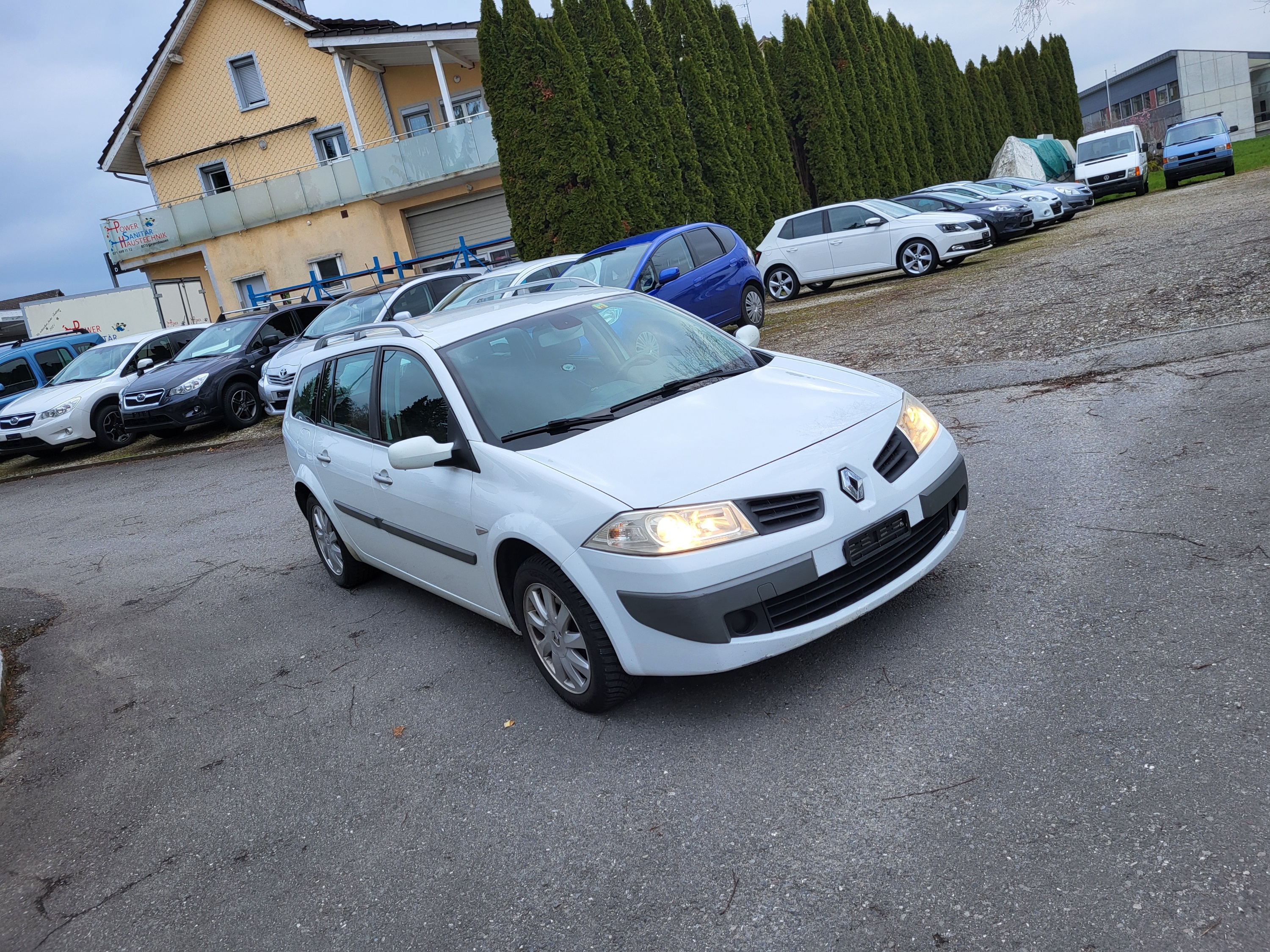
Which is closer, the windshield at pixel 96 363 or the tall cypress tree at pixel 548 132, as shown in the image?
the windshield at pixel 96 363

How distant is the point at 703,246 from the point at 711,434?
10607 millimetres

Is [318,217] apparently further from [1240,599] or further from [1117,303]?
[1240,599]

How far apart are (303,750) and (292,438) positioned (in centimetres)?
279

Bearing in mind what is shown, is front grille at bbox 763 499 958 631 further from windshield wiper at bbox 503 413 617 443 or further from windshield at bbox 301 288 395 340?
windshield at bbox 301 288 395 340

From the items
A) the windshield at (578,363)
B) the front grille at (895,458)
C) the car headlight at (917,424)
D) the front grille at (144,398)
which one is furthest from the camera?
the front grille at (144,398)

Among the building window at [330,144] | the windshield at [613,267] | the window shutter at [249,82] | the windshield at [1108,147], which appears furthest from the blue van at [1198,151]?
the window shutter at [249,82]

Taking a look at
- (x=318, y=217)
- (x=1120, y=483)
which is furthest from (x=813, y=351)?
(x=318, y=217)

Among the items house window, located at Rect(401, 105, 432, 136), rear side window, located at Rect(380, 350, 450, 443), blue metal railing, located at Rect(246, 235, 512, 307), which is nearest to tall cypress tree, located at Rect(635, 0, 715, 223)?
blue metal railing, located at Rect(246, 235, 512, 307)

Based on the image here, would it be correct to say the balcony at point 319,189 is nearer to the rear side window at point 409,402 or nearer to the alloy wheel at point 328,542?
the alloy wheel at point 328,542

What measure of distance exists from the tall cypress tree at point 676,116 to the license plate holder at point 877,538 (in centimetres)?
1967

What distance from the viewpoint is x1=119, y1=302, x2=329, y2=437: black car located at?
15.4 m

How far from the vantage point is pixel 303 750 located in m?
4.35

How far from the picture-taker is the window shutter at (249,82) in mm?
29875

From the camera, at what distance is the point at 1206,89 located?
7412cm
